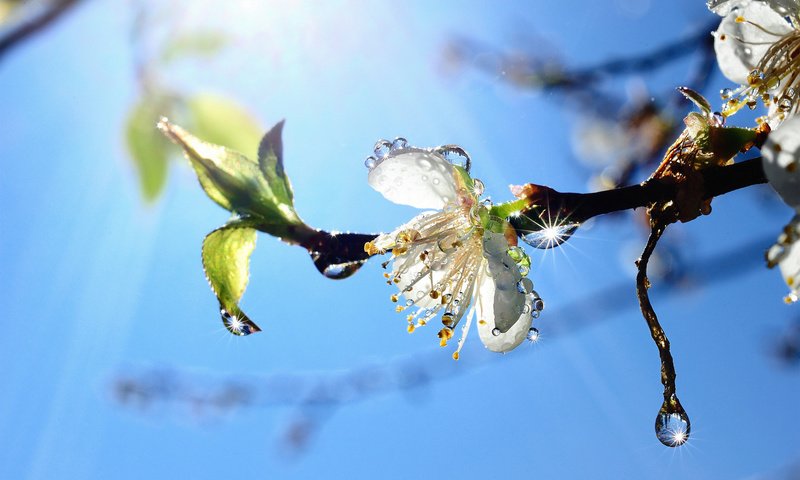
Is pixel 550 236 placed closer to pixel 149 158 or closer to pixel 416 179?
pixel 416 179

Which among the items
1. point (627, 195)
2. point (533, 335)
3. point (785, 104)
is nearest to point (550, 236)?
point (627, 195)

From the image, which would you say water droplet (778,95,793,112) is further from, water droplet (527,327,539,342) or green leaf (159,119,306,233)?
green leaf (159,119,306,233)

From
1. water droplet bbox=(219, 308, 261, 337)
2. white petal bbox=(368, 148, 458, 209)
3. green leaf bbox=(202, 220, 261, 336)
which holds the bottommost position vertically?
water droplet bbox=(219, 308, 261, 337)

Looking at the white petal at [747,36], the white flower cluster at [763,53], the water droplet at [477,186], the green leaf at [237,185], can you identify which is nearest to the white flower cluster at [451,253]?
the water droplet at [477,186]

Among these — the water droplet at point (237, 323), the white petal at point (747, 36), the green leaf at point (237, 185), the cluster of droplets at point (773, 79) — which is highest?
the white petal at point (747, 36)

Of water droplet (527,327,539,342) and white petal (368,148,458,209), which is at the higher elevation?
white petal (368,148,458,209)

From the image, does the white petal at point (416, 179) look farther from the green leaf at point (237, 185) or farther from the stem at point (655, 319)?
the stem at point (655, 319)

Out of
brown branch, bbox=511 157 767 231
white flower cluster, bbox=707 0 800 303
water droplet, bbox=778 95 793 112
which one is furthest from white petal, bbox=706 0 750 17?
brown branch, bbox=511 157 767 231
